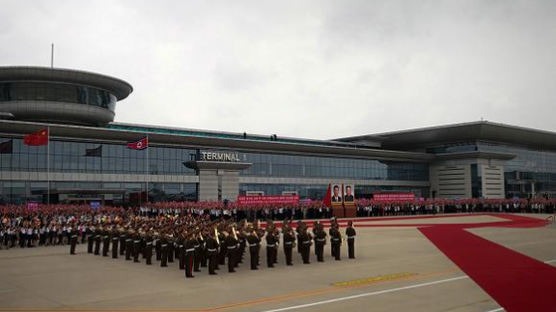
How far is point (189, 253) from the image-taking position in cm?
1625

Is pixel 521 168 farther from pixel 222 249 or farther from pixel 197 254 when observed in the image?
pixel 197 254

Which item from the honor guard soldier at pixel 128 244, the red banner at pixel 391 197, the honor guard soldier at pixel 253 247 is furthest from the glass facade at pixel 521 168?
the honor guard soldier at pixel 253 247

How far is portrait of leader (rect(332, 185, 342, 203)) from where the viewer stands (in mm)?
47062

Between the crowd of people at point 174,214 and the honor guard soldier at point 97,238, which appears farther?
the crowd of people at point 174,214

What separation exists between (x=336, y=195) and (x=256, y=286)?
3380cm

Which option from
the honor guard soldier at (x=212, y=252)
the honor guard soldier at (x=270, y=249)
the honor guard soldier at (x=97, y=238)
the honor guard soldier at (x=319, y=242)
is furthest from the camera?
the honor guard soldier at (x=97, y=238)

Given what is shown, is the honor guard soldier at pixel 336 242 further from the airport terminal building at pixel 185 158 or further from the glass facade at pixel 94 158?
the glass facade at pixel 94 158

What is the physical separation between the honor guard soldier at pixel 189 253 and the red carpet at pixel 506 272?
827 cm

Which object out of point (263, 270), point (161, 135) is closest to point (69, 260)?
point (263, 270)

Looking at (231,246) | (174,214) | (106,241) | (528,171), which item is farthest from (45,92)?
(528,171)

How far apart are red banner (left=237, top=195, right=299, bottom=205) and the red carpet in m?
22.1

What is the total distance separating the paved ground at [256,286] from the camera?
11.8 metres

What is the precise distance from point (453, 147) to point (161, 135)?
48565mm

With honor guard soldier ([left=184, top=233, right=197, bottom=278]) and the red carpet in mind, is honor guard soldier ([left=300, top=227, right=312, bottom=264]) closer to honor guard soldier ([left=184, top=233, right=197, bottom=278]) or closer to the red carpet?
honor guard soldier ([left=184, top=233, right=197, bottom=278])
